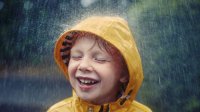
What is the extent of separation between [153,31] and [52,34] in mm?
1360

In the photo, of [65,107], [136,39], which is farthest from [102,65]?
[136,39]

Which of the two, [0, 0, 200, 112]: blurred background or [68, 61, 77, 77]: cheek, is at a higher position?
[68, 61, 77, 77]: cheek

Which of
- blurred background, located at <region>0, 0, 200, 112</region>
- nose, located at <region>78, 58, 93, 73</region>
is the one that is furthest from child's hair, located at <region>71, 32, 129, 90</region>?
blurred background, located at <region>0, 0, 200, 112</region>

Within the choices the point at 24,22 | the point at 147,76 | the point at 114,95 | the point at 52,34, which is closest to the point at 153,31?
the point at 147,76

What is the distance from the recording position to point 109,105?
2494 mm

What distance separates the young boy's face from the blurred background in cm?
262

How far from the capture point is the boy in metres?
2.39

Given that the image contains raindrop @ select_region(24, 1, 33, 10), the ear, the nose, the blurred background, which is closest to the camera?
the nose

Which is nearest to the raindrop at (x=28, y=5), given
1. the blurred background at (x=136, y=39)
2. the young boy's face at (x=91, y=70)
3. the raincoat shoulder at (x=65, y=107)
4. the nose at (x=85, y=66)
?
the blurred background at (x=136, y=39)

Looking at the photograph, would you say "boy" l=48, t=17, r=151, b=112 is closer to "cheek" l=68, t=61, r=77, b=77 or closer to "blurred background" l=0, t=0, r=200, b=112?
"cheek" l=68, t=61, r=77, b=77

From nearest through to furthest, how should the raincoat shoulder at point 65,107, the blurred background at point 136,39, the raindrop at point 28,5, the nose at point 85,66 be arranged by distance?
the nose at point 85,66, the raincoat shoulder at point 65,107, the blurred background at point 136,39, the raindrop at point 28,5

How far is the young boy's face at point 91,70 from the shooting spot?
2.38 metres

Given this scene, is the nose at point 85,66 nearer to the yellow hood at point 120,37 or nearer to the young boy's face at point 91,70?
the young boy's face at point 91,70

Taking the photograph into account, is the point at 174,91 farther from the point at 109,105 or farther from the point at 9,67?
the point at 109,105
